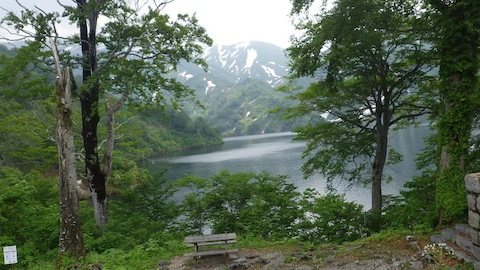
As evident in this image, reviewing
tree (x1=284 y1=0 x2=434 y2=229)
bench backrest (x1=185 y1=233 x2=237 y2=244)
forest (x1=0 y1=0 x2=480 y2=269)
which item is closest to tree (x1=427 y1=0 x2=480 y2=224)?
forest (x1=0 y1=0 x2=480 y2=269)

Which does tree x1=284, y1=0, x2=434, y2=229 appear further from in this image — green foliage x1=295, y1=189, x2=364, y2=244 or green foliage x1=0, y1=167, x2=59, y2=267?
green foliage x1=0, y1=167, x2=59, y2=267

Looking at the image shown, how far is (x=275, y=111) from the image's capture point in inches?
540

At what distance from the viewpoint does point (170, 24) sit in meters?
10.4

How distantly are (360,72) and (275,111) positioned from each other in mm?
3954

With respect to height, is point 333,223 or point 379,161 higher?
point 379,161

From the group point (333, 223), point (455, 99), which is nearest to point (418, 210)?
point (333, 223)

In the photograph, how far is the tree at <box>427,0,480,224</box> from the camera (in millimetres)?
6965

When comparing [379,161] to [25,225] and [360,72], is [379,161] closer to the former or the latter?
[360,72]

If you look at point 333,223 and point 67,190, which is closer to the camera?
point 67,190

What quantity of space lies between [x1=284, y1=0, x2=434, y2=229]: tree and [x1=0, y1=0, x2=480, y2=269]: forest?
53mm

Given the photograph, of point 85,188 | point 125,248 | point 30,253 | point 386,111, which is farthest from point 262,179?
point 85,188

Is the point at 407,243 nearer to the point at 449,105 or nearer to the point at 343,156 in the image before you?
the point at 449,105

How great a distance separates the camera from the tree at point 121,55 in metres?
9.69

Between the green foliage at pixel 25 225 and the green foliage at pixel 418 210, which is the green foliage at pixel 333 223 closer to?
the green foliage at pixel 418 210
